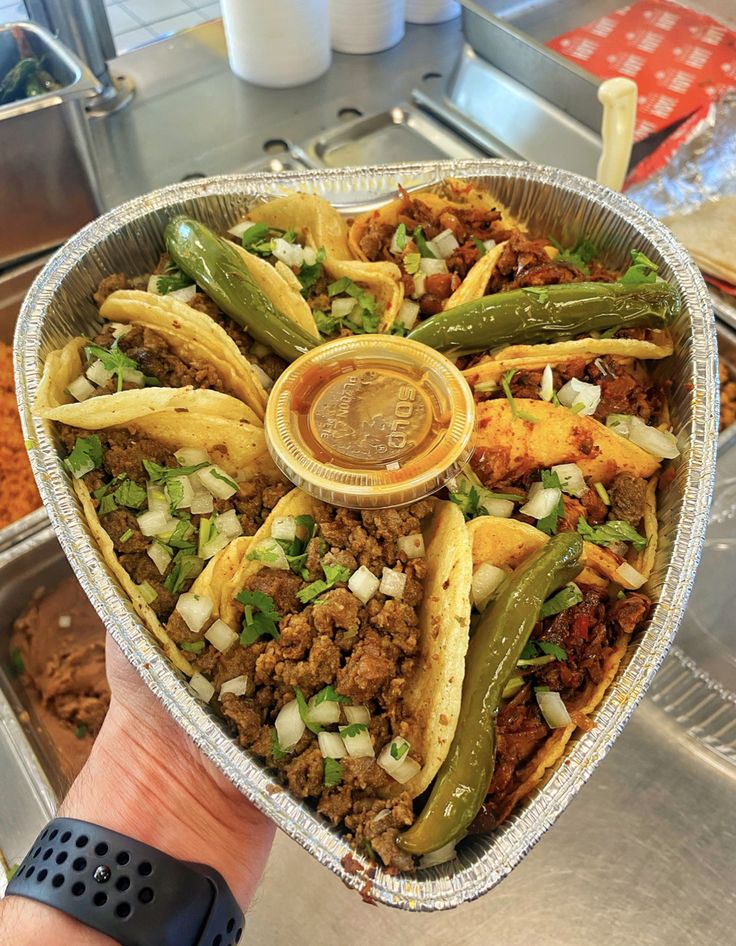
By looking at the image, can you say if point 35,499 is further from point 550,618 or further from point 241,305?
point 550,618

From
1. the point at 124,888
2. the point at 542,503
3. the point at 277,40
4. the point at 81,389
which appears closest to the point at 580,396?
the point at 542,503

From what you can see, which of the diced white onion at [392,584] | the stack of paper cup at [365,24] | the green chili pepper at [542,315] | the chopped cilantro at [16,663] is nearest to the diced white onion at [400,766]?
the diced white onion at [392,584]

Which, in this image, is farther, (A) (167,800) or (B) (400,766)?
(A) (167,800)

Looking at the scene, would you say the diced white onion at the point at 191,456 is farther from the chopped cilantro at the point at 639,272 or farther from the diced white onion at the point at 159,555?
the chopped cilantro at the point at 639,272

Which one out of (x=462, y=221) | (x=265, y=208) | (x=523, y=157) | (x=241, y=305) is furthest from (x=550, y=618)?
(x=523, y=157)

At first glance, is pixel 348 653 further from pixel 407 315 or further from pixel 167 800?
pixel 407 315

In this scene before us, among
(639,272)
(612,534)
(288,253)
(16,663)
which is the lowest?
(16,663)
